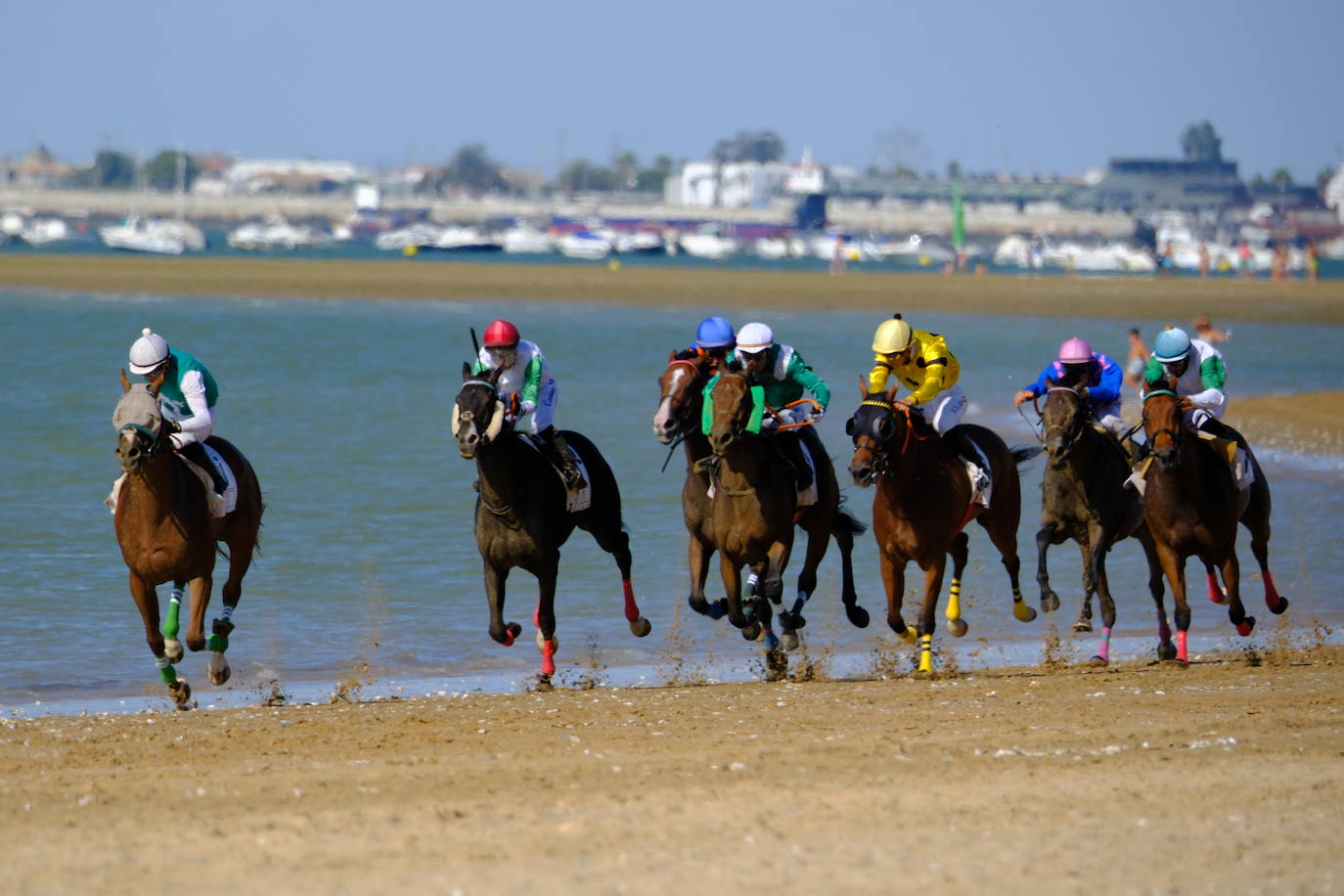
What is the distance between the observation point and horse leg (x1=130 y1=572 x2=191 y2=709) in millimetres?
12219

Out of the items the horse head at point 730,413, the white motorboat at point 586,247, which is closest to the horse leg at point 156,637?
the horse head at point 730,413

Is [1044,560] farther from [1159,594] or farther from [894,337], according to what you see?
[894,337]

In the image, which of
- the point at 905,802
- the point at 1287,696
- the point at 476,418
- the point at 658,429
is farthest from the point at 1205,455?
the point at 905,802

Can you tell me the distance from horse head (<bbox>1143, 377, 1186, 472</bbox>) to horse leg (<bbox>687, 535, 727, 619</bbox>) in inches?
118

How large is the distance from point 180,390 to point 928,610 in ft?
16.5

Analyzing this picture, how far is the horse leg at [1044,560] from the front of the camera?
14.6 meters

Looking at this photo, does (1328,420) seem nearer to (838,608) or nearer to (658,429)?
(838,608)

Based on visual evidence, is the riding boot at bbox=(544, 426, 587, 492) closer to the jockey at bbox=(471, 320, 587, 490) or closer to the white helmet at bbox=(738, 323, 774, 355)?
the jockey at bbox=(471, 320, 587, 490)

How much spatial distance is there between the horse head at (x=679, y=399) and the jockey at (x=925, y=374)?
46.2 inches

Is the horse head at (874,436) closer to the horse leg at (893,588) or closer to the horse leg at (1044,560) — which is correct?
the horse leg at (893,588)

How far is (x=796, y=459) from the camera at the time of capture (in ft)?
43.8

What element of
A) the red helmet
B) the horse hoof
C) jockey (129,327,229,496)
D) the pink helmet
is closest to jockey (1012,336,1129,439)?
the pink helmet

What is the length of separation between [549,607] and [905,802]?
5098 millimetres

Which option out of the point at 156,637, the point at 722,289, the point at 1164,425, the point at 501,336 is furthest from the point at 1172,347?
the point at 722,289
